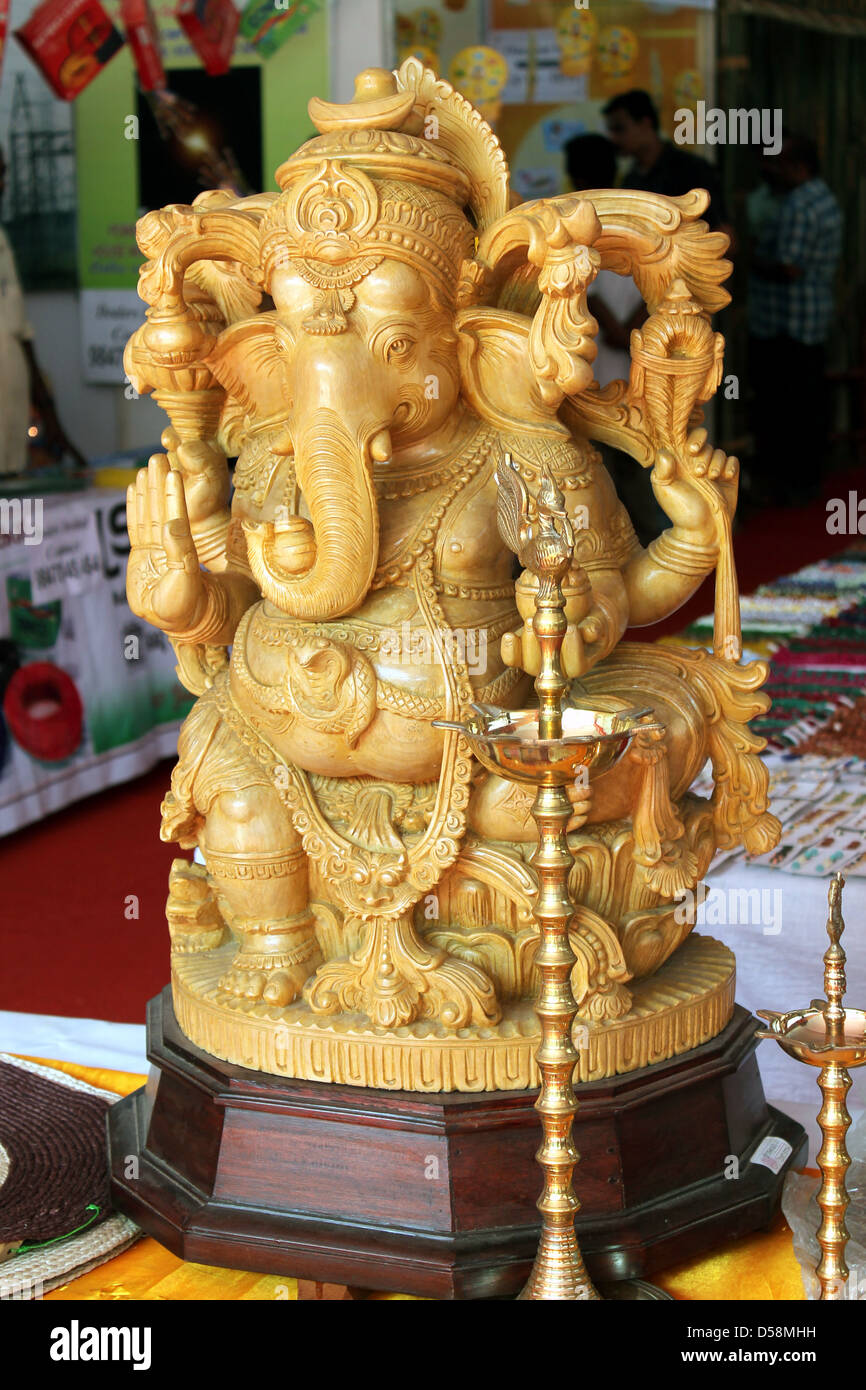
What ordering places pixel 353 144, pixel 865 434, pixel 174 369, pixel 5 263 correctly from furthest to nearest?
pixel 865 434 → pixel 5 263 → pixel 174 369 → pixel 353 144

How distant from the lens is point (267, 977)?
4.52 ft

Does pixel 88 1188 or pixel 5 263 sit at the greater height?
pixel 5 263

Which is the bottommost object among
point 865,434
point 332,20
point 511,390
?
point 865,434

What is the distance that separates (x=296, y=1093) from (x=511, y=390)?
0.62m

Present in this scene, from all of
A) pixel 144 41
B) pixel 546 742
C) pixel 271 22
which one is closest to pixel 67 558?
pixel 271 22

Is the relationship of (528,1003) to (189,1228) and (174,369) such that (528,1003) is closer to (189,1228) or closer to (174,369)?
(189,1228)

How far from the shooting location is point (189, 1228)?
134cm

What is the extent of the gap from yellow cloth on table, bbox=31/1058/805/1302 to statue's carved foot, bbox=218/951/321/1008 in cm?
23

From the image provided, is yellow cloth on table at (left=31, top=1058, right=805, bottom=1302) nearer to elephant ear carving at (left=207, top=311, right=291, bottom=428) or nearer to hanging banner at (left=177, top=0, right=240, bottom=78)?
elephant ear carving at (left=207, top=311, right=291, bottom=428)

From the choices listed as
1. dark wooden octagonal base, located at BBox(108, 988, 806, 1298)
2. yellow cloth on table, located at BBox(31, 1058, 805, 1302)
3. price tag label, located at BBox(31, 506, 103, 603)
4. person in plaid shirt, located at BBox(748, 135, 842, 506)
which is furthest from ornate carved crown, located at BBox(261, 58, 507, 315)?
person in plaid shirt, located at BBox(748, 135, 842, 506)

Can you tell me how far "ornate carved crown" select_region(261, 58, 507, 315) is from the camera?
127 centimetres

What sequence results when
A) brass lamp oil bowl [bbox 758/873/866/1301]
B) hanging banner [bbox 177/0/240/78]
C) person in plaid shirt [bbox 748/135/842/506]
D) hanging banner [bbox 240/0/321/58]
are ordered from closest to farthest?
brass lamp oil bowl [bbox 758/873/866/1301]
hanging banner [bbox 240/0/321/58]
hanging banner [bbox 177/0/240/78]
person in plaid shirt [bbox 748/135/842/506]

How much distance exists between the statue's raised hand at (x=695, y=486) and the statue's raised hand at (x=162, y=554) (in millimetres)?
410

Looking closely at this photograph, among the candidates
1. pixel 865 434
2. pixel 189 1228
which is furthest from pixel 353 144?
pixel 865 434
